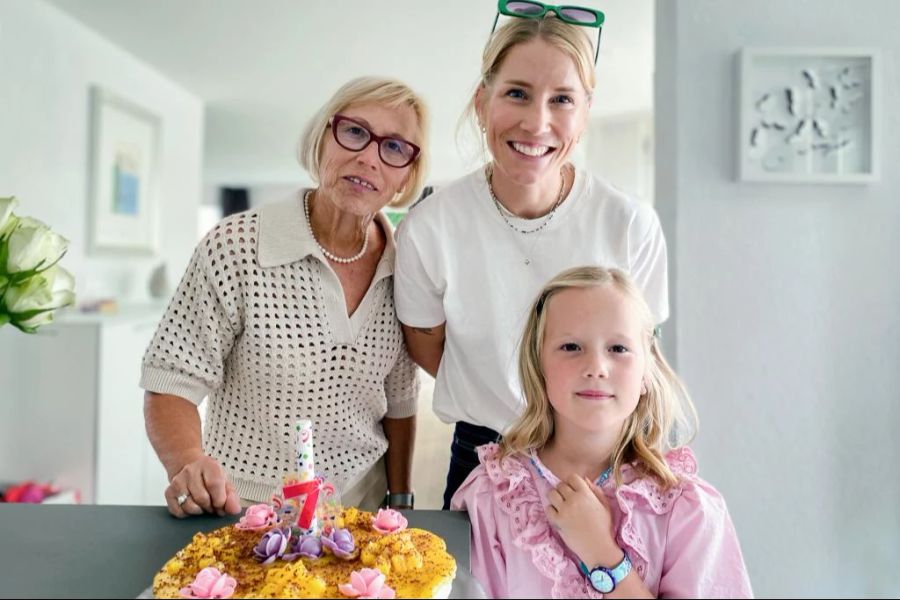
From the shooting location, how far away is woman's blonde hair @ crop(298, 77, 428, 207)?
1.44 meters

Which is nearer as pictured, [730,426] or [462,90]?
[730,426]

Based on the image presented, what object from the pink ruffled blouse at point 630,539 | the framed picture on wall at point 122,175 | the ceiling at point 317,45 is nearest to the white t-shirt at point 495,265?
the pink ruffled blouse at point 630,539

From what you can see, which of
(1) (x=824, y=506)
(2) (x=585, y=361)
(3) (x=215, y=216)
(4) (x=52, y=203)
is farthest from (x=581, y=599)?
(3) (x=215, y=216)

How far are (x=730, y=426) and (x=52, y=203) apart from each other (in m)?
3.20

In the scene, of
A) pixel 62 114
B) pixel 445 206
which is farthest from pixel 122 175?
pixel 445 206

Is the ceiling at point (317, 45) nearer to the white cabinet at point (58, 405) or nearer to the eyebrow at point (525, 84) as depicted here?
the eyebrow at point (525, 84)

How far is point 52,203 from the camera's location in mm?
3520

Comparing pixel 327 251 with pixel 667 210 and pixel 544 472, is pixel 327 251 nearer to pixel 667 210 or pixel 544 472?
pixel 544 472

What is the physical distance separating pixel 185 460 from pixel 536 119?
851 mm

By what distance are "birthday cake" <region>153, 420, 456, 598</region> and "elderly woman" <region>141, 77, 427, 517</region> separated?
39cm

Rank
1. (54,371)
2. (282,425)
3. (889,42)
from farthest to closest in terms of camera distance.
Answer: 1. (54,371)
2. (889,42)
3. (282,425)

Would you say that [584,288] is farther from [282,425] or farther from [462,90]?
[462,90]

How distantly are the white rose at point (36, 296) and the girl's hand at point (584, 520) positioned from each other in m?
0.71

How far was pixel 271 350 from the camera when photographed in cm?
137
